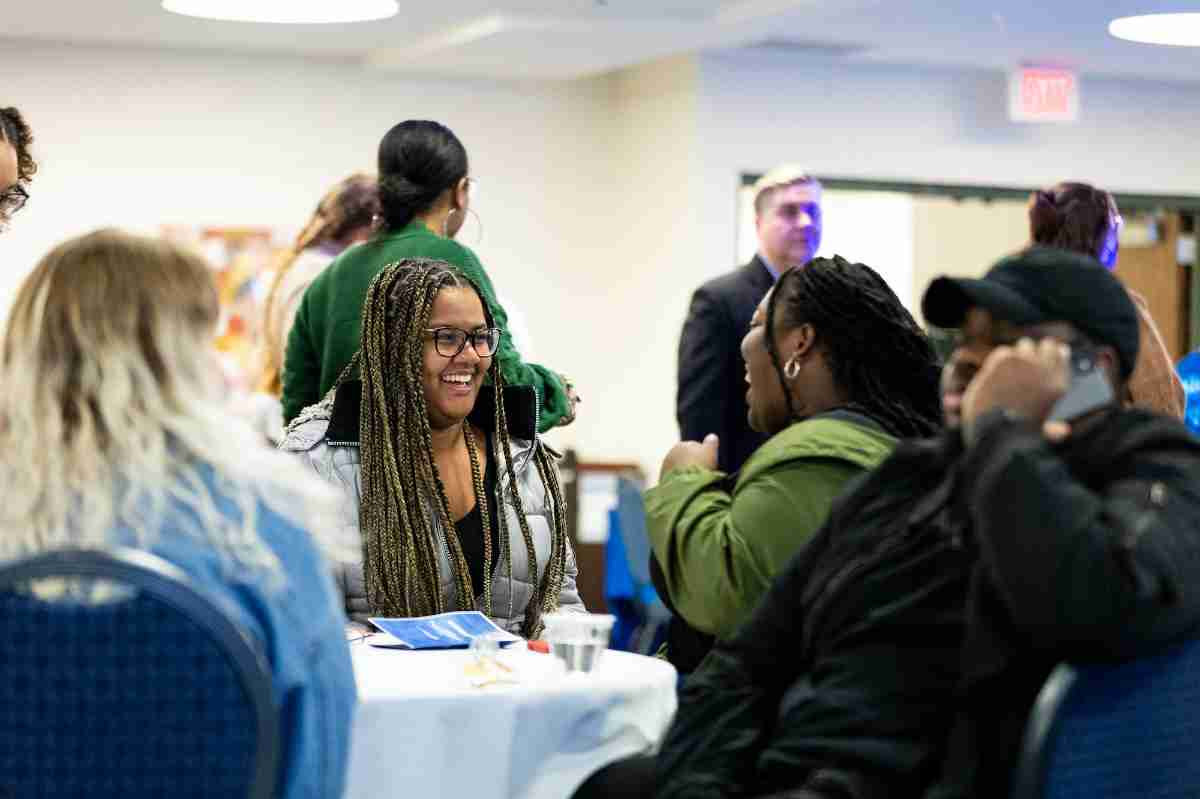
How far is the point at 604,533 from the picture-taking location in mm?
8906

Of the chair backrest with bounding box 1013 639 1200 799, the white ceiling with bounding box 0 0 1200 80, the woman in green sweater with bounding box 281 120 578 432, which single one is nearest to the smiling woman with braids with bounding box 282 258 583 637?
the woman in green sweater with bounding box 281 120 578 432

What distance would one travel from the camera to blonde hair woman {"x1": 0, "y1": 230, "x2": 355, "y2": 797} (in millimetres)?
1855

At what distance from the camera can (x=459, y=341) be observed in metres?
3.48

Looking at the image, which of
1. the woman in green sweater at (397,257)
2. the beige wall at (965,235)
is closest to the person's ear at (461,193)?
the woman in green sweater at (397,257)

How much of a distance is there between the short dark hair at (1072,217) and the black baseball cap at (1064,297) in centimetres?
224

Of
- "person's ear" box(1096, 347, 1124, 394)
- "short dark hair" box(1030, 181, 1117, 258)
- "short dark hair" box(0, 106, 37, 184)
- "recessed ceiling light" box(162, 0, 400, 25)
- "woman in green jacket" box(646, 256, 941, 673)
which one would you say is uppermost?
"recessed ceiling light" box(162, 0, 400, 25)

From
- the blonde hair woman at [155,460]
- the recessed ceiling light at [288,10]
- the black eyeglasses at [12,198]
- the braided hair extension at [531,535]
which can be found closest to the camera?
the blonde hair woman at [155,460]

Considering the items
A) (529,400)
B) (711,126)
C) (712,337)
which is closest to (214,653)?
(529,400)

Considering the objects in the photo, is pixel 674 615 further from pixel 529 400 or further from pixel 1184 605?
pixel 1184 605

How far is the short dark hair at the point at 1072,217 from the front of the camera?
4277mm

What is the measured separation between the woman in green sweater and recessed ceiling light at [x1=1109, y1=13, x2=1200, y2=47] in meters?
4.09

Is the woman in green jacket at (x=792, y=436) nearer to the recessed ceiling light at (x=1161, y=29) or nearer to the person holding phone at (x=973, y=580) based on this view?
the person holding phone at (x=973, y=580)

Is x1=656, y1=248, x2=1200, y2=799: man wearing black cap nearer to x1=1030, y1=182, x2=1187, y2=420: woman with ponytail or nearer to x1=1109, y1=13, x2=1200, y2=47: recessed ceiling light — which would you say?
x1=1030, y1=182, x2=1187, y2=420: woman with ponytail

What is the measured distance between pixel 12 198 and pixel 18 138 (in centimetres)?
19
